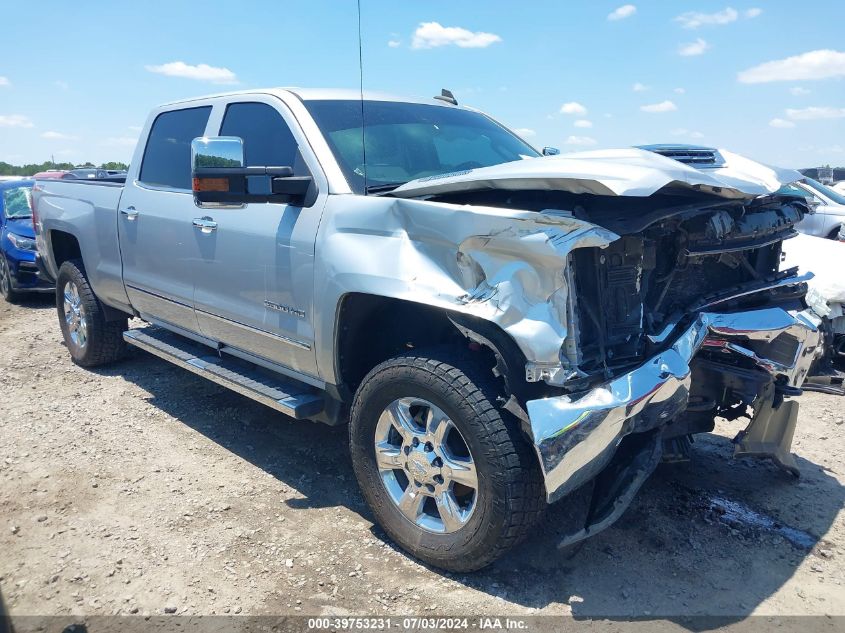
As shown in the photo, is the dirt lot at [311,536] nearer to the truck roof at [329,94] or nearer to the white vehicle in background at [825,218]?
the truck roof at [329,94]

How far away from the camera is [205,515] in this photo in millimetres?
3531

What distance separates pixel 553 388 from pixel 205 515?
2.02 meters

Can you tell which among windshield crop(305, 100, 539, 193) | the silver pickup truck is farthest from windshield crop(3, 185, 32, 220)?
windshield crop(305, 100, 539, 193)

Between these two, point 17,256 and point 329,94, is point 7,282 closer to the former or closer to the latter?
point 17,256

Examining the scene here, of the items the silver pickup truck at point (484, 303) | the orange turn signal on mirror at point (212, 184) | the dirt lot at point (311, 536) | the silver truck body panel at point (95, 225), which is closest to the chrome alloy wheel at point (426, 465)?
the silver pickup truck at point (484, 303)

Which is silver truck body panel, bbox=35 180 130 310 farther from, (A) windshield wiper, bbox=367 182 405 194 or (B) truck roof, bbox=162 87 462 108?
(A) windshield wiper, bbox=367 182 405 194

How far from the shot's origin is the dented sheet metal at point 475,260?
2.46 m

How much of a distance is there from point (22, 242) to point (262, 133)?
714 centimetres

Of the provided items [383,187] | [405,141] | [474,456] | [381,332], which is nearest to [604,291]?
[474,456]

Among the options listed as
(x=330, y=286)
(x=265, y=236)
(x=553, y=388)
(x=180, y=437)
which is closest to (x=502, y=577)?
(x=553, y=388)

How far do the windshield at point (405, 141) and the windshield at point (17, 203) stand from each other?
816 cm

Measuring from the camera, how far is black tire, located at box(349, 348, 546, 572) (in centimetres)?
262

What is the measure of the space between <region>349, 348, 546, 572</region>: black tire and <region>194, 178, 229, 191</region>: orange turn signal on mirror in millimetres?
1174

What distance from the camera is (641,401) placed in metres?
2.48
